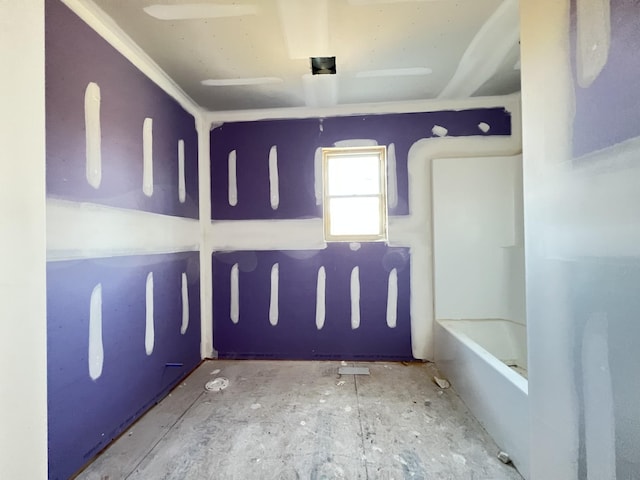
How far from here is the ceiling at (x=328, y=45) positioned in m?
1.67

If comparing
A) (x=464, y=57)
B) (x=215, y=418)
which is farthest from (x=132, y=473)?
(x=464, y=57)

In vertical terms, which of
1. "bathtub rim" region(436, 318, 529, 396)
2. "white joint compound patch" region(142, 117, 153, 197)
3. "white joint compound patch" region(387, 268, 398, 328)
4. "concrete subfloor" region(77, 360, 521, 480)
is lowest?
"concrete subfloor" region(77, 360, 521, 480)

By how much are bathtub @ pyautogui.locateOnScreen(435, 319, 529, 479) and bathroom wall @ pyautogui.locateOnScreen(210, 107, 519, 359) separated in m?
0.40

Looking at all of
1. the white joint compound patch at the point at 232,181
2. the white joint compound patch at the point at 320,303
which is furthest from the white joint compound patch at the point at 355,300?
the white joint compound patch at the point at 232,181

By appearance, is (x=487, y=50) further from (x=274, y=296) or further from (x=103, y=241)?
(x=103, y=241)

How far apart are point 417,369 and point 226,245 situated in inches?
84.3

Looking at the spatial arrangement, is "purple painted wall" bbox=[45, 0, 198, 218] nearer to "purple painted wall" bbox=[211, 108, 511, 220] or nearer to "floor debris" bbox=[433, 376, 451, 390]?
"purple painted wall" bbox=[211, 108, 511, 220]

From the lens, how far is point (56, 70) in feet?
4.69

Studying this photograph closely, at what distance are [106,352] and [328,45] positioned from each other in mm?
2292

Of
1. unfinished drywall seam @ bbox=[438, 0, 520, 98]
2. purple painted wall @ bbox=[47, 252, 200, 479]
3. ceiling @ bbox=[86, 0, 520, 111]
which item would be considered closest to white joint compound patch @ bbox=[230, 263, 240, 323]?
purple painted wall @ bbox=[47, 252, 200, 479]

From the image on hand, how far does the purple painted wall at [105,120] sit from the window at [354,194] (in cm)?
138

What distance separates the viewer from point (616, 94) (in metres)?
0.87

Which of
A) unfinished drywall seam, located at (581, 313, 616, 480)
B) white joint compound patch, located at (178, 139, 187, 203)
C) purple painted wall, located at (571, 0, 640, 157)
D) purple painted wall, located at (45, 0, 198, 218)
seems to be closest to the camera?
purple painted wall, located at (571, 0, 640, 157)

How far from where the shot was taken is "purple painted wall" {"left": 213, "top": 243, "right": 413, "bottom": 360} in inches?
115
